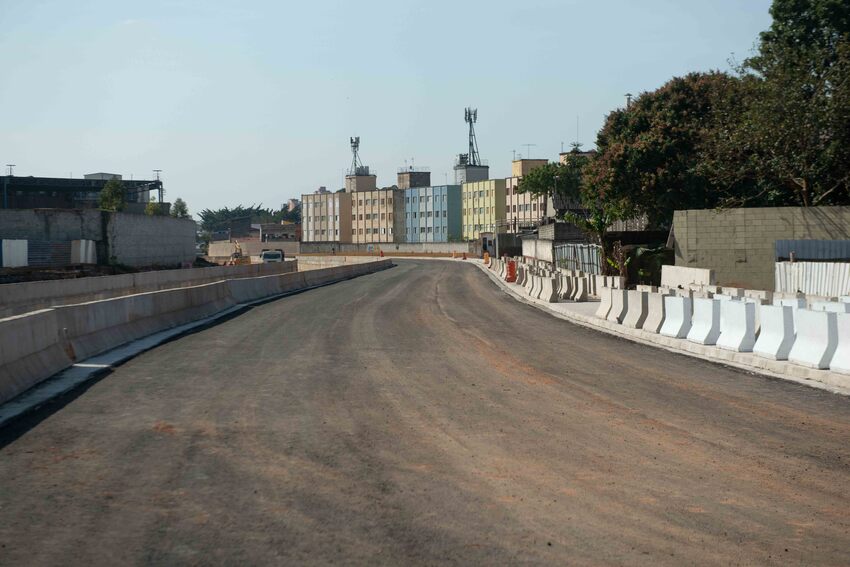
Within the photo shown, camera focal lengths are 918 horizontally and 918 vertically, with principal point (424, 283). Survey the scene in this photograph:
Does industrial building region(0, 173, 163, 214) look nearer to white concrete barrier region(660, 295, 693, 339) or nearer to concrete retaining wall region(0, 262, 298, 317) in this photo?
concrete retaining wall region(0, 262, 298, 317)

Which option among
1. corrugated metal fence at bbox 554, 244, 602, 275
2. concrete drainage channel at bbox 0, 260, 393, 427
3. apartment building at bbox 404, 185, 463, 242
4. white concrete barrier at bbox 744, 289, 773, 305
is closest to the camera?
concrete drainage channel at bbox 0, 260, 393, 427

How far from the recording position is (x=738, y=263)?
110 feet

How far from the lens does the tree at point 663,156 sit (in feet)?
163

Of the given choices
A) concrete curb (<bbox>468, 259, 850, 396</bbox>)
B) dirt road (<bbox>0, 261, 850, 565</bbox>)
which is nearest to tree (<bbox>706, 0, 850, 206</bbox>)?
concrete curb (<bbox>468, 259, 850, 396</bbox>)

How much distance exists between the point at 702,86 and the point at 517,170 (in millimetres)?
107824

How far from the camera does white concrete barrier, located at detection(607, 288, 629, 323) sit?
23.2m

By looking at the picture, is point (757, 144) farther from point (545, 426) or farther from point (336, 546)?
point (336, 546)

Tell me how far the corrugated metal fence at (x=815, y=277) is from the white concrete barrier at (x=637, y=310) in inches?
297

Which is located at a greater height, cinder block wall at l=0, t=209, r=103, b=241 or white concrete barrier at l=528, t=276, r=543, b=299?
cinder block wall at l=0, t=209, r=103, b=241

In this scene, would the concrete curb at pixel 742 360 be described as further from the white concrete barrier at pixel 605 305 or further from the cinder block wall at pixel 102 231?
the cinder block wall at pixel 102 231

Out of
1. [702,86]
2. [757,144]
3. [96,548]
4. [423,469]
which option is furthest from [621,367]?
[702,86]

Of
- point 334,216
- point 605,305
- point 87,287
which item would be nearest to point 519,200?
point 334,216

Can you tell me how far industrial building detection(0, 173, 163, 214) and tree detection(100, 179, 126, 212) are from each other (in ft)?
13.2

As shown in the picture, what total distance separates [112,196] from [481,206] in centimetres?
6597
